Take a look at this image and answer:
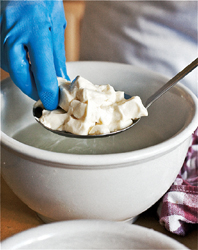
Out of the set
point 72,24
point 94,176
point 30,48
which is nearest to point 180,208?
point 94,176

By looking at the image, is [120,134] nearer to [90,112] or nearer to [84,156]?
[90,112]

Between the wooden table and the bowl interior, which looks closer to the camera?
the wooden table

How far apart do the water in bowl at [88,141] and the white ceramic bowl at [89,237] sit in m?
0.27

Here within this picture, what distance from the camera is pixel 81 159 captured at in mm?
320

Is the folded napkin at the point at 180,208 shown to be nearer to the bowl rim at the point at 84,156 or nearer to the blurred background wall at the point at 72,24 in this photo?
the bowl rim at the point at 84,156

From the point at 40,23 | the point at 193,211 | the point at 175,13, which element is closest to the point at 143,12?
the point at 175,13

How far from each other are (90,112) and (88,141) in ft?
0.39

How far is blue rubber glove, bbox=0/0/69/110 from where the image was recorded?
45cm

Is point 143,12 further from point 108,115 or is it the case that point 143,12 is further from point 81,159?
point 81,159

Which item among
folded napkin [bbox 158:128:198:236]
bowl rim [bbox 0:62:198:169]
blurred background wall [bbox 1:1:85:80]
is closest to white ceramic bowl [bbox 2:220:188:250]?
bowl rim [bbox 0:62:198:169]

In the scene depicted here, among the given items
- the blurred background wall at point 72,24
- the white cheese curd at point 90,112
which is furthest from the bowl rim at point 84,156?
the blurred background wall at point 72,24

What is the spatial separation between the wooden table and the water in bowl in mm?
110

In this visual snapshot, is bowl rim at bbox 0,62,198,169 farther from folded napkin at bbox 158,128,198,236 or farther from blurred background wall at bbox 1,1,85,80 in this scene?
blurred background wall at bbox 1,1,85,80

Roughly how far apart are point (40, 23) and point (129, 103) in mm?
182
